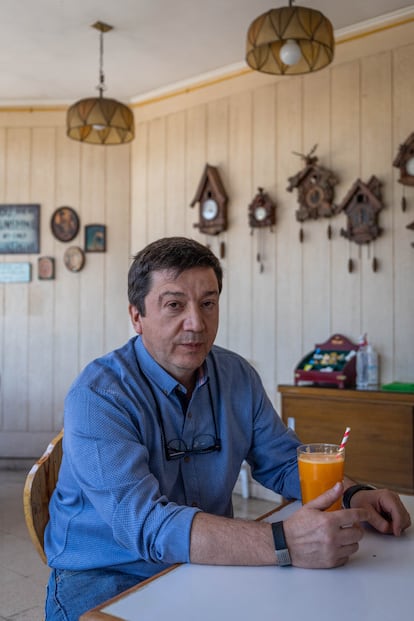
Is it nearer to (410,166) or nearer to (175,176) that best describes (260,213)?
(175,176)

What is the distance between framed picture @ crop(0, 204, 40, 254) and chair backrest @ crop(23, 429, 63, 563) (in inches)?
170

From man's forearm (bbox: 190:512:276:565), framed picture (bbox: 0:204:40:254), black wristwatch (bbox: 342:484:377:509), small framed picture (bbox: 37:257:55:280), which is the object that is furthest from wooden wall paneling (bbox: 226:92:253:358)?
man's forearm (bbox: 190:512:276:565)

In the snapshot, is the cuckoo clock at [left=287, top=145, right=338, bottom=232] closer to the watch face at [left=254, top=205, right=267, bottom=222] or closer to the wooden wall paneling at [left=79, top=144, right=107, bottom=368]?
the watch face at [left=254, top=205, right=267, bottom=222]

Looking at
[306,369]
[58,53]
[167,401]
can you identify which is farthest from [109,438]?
[58,53]

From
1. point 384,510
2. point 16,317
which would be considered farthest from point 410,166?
point 16,317

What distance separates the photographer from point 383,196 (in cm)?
398

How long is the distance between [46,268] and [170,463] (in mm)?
4464

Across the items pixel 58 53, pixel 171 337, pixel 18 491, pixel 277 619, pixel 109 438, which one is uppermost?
pixel 58 53

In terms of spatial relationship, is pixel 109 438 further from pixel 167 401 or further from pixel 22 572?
pixel 22 572

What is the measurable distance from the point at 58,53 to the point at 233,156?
61.5 inches

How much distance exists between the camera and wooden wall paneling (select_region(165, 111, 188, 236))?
203 inches

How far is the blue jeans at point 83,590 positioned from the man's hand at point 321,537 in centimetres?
43

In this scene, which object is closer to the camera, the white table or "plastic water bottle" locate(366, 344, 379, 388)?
the white table

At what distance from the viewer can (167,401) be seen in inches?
61.4
